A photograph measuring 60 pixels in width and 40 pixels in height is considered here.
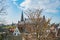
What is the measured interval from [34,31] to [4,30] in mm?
8165

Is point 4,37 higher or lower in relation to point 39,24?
lower

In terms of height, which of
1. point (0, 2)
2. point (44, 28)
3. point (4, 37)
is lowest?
point (4, 37)

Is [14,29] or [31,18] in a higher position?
[31,18]

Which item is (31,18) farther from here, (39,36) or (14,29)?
(14,29)

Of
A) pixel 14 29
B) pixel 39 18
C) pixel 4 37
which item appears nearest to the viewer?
pixel 39 18

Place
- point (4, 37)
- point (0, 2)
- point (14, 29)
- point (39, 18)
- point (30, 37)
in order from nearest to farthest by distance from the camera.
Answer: point (0, 2)
point (39, 18)
point (30, 37)
point (4, 37)
point (14, 29)

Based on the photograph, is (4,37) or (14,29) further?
(14,29)

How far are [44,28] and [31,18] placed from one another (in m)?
0.82

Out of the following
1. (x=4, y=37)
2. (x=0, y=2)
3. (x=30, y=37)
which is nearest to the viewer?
(x=0, y=2)

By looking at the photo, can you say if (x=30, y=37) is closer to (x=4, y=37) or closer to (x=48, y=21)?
(x=48, y=21)

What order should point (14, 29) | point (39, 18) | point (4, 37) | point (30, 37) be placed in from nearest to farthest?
point (39, 18), point (30, 37), point (4, 37), point (14, 29)

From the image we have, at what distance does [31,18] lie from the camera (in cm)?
1002

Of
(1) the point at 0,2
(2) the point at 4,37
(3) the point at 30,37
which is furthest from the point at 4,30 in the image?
(1) the point at 0,2

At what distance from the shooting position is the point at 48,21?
1009cm
